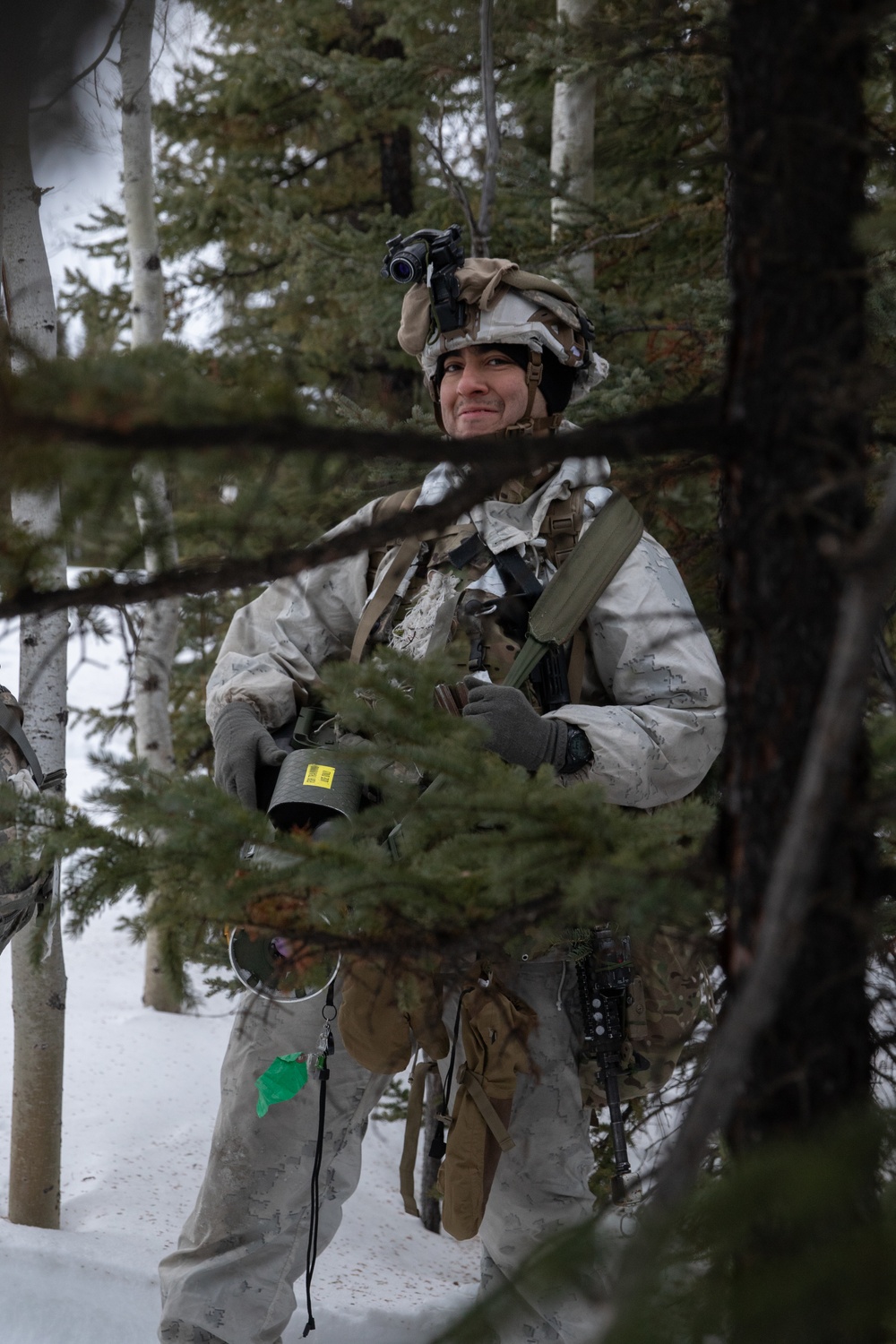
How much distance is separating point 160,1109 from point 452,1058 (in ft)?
9.25

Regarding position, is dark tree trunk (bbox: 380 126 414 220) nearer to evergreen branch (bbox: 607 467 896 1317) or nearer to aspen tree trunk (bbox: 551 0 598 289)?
aspen tree trunk (bbox: 551 0 598 289)

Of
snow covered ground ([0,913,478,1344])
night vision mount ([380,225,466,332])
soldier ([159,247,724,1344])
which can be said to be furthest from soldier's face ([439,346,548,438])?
snow covered ground ([0,913,478,1344])

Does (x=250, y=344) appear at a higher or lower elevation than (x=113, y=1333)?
higher

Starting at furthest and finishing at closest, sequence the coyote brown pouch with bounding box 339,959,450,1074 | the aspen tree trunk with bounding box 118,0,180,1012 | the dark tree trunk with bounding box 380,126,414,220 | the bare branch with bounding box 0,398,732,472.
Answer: the dark tree trunk with bounding box 380,126,414,220 → the aspen tree trunk with bounding box 118,0,180,1012 → the coyote brown pouch with bounding box 339,959,450,1074 → the bare branch with bounding box 0,398,732,472

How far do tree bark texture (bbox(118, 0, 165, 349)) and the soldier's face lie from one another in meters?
2.35

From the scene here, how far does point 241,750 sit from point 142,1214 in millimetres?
2323

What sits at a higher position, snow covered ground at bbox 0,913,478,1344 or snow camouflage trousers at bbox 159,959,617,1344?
snow camouflage trousers at bbox 159,959,617,1344

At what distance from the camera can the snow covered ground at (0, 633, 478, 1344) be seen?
3.59m

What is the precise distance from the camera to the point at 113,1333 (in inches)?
136

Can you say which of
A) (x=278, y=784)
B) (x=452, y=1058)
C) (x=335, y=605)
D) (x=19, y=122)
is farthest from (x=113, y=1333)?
(x=19, y=122)

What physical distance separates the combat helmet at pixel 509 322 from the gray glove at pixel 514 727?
1003 mm

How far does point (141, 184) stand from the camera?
571 cm

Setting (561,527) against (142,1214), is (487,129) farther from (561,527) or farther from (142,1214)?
(142,1214)

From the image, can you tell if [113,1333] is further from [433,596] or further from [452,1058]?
[433,596]
